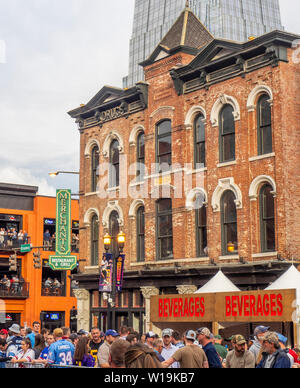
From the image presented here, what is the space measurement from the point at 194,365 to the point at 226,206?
16.3m

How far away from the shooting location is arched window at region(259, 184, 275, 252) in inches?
912

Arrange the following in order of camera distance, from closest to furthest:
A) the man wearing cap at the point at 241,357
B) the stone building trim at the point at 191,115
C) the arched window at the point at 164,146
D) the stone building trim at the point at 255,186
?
the man wearing cap at the point at 241,357 < the stone building trim at the point at 255,186 < the stone building trim at the point at 191,115 < the arched window at the point at 164,146

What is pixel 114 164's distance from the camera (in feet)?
100

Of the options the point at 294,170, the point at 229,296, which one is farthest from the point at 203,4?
the point at 229,296

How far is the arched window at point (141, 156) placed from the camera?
28.9 meters

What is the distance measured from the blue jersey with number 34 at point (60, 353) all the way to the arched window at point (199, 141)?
15051 millimetres

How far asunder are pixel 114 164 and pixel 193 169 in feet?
17.8

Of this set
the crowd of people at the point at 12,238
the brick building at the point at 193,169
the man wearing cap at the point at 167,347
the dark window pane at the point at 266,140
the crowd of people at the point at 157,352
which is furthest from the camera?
the crowd of people at the point at 12,238

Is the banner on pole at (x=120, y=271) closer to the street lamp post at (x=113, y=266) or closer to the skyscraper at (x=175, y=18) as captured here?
the street lamp post at (x=113, y=266)

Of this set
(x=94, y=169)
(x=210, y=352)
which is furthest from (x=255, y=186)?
(x=210, y=352)

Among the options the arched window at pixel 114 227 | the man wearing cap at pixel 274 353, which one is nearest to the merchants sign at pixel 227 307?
the man wearing cap at pixel 274 353

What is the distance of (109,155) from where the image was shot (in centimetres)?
3094

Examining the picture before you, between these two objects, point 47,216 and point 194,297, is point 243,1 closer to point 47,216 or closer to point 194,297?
point 47,216

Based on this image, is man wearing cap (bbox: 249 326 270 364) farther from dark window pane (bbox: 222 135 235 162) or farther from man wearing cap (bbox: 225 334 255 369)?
dark window pane (bbox: 222 135 235 162)
